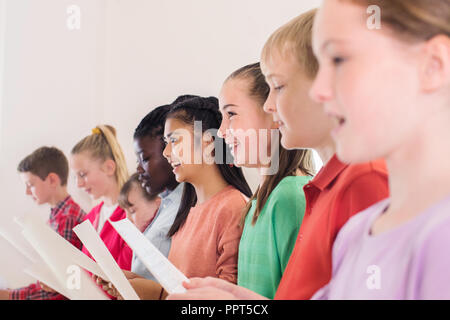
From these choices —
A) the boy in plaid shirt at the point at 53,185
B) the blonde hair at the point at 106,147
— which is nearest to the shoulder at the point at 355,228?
the blonde hair at the point at 106,147

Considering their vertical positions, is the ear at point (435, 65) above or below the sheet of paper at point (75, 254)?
above

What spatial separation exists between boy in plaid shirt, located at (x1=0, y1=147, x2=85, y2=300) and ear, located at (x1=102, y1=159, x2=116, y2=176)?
5.6 inches

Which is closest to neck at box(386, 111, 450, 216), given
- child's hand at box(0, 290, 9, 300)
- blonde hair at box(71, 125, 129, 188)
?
blonde hair at box(71, 125, 129, 188)

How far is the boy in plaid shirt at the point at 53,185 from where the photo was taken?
1360mm

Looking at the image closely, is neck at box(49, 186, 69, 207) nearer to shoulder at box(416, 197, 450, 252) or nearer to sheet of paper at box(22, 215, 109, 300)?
sheet of paper at box(22, 215, 109, 300)

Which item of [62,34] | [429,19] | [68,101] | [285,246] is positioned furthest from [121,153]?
[429,19]

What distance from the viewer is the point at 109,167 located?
1.32 m

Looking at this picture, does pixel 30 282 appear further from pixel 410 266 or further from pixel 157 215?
pixel 410 266

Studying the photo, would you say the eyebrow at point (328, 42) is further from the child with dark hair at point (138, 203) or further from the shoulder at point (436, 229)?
the child with dark hair at point (138, 203)

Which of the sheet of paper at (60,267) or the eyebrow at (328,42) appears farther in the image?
the sheet of paper at (60,267)

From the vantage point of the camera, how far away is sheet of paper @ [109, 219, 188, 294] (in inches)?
26.3

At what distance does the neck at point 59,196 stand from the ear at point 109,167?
165 mm

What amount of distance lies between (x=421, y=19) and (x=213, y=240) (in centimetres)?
56

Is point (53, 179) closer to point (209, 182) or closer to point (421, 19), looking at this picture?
point (209, 182)
